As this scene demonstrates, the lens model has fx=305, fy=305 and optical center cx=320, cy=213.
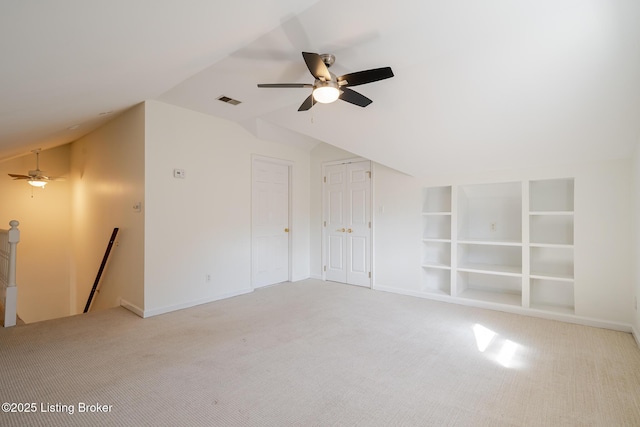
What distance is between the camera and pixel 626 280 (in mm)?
3326

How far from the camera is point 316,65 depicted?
7.70 feet

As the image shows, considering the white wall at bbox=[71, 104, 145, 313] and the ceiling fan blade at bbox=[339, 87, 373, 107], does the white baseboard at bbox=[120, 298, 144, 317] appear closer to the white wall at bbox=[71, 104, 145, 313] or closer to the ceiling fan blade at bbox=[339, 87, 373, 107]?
the white wall at bbox=[71, 104, 145, 313]

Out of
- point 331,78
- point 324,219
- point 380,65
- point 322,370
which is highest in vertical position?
point 380,65

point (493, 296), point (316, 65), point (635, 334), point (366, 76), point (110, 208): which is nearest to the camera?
point (316, 65)

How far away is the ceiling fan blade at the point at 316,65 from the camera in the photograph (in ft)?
7.32

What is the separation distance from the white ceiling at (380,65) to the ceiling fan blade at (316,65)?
241 millimetres

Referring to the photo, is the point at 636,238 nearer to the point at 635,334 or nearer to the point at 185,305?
the point at 635,334

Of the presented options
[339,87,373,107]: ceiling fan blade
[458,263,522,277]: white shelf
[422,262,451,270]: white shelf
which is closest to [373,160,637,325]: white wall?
[458,263,522,277]: white shelf

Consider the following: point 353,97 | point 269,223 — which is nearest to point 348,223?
point 269,223

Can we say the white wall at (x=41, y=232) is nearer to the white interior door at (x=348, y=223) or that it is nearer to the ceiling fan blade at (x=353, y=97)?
the white interior door at (x=348, y=223)

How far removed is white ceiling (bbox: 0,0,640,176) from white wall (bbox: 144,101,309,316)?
50 centimetres

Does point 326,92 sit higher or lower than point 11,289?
higher

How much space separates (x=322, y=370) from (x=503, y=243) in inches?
118

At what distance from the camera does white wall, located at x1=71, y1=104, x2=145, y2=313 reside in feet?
12.9
